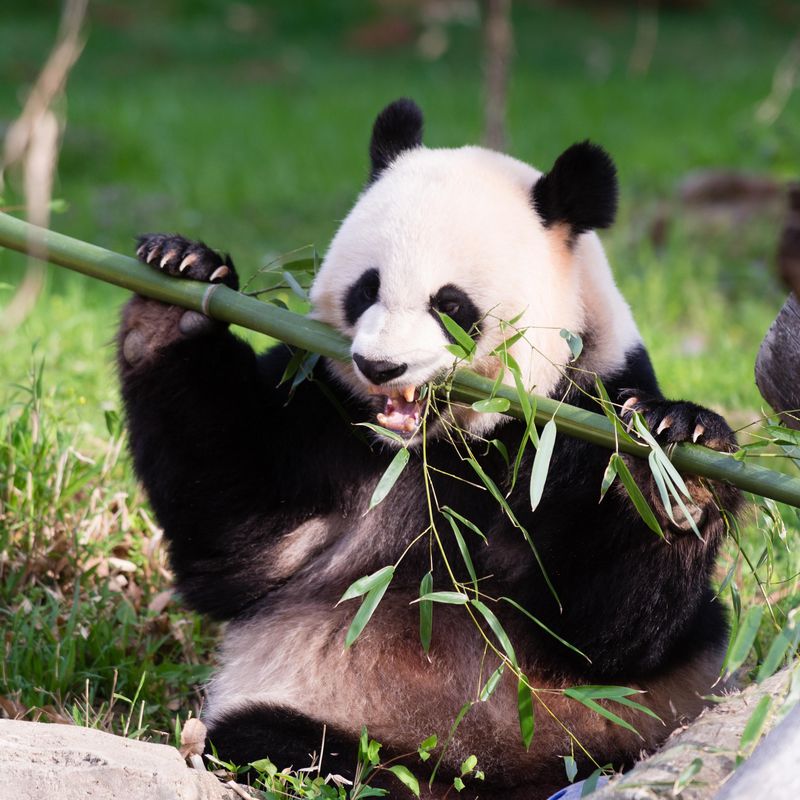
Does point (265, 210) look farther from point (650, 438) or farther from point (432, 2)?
point (432, 2)

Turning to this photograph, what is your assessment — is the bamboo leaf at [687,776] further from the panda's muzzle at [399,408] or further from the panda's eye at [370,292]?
the panda's eye at [370,292]

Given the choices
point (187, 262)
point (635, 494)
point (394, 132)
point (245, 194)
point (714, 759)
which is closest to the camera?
point (714, 759)

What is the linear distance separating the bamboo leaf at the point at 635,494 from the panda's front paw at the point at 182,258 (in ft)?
3.51

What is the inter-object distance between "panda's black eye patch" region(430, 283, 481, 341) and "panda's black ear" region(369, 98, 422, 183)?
22.7 inches

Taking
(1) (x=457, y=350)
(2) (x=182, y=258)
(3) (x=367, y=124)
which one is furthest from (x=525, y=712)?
(3) (x=367, y=124)

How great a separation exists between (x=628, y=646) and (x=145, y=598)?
161cm

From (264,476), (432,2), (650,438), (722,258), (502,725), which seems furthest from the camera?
(432,2)

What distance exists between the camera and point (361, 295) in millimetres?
2873

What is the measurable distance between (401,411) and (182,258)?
655 mm

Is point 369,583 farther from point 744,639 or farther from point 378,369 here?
point 744,639

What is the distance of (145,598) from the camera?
377 centimetres

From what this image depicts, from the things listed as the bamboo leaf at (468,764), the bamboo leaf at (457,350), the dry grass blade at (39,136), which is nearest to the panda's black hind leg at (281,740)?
the bamboo leaf at (468,764)

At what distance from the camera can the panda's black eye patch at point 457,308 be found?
2.79 meters

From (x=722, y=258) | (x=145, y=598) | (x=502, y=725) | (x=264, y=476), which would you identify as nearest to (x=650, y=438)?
(x=502, y=725)
